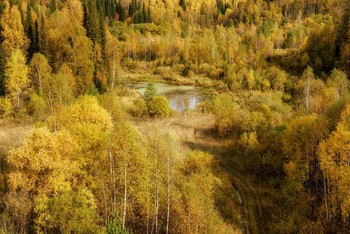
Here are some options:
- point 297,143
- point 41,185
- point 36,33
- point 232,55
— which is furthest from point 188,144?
point 232,55

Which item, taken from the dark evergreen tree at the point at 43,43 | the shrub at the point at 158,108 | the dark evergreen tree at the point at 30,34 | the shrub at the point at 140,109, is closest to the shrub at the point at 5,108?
the dark evergreen tree at the point at 43,43

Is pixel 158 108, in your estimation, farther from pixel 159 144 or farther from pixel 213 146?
pixel 159 144

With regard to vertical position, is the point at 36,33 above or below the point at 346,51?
above

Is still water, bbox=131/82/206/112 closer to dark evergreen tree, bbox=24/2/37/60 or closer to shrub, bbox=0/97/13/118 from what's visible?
dark evergreen tree, bbox=24/2/37/60

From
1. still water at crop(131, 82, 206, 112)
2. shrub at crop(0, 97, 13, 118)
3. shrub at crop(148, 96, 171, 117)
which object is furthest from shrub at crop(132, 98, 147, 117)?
shrub at crop(0, 97, 13, 118)

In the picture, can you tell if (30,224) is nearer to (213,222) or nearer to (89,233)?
(89,233)

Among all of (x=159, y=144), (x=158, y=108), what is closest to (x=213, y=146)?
(x=158, y=108)

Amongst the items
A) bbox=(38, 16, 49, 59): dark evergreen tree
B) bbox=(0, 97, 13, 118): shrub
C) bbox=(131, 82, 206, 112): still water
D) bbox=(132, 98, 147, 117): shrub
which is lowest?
bbox=(131, 82, 206, 112): still water
